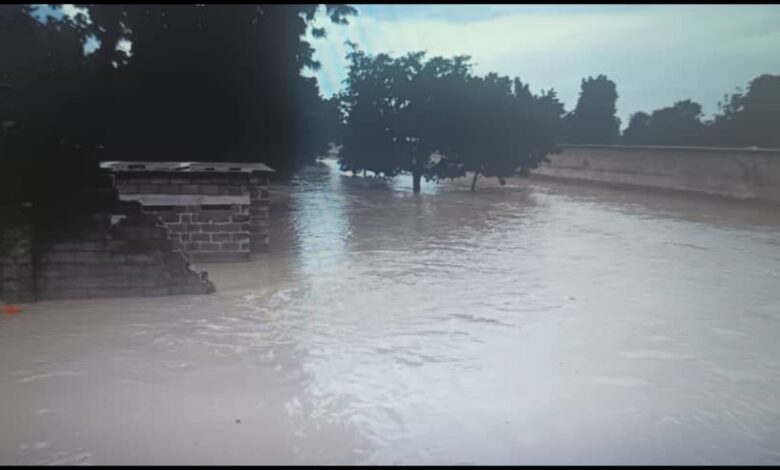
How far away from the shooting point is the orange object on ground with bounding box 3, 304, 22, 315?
4.42 m

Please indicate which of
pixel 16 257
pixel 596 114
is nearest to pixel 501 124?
pixel 596 114

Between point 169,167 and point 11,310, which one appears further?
point 169,167

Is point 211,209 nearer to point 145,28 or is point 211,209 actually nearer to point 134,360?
point 145,28

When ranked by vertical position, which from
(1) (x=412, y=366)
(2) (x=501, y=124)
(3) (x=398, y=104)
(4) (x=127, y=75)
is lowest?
(1) (x=412, y=366)

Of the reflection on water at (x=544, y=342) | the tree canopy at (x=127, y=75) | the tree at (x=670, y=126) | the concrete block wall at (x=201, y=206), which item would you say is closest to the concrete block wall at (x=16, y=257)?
the tree canopy at (x=127, y=75)

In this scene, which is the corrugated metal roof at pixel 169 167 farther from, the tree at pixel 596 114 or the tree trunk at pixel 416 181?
the tree trunk at pixel 416 181

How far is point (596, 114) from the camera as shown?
32.3 feet

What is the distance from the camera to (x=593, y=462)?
2.36 metres

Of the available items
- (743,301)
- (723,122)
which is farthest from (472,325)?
(723,122)

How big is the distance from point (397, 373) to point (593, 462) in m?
1.26

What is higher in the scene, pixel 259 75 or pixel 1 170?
pixel 259 75

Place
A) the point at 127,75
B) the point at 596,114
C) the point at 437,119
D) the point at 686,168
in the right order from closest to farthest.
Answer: the point at 127,75 < the point at 596,114 < the point at 437,119 < the point at 686,168

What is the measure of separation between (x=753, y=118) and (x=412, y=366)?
10454 mm

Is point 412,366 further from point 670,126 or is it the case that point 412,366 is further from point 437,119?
point 437,119
